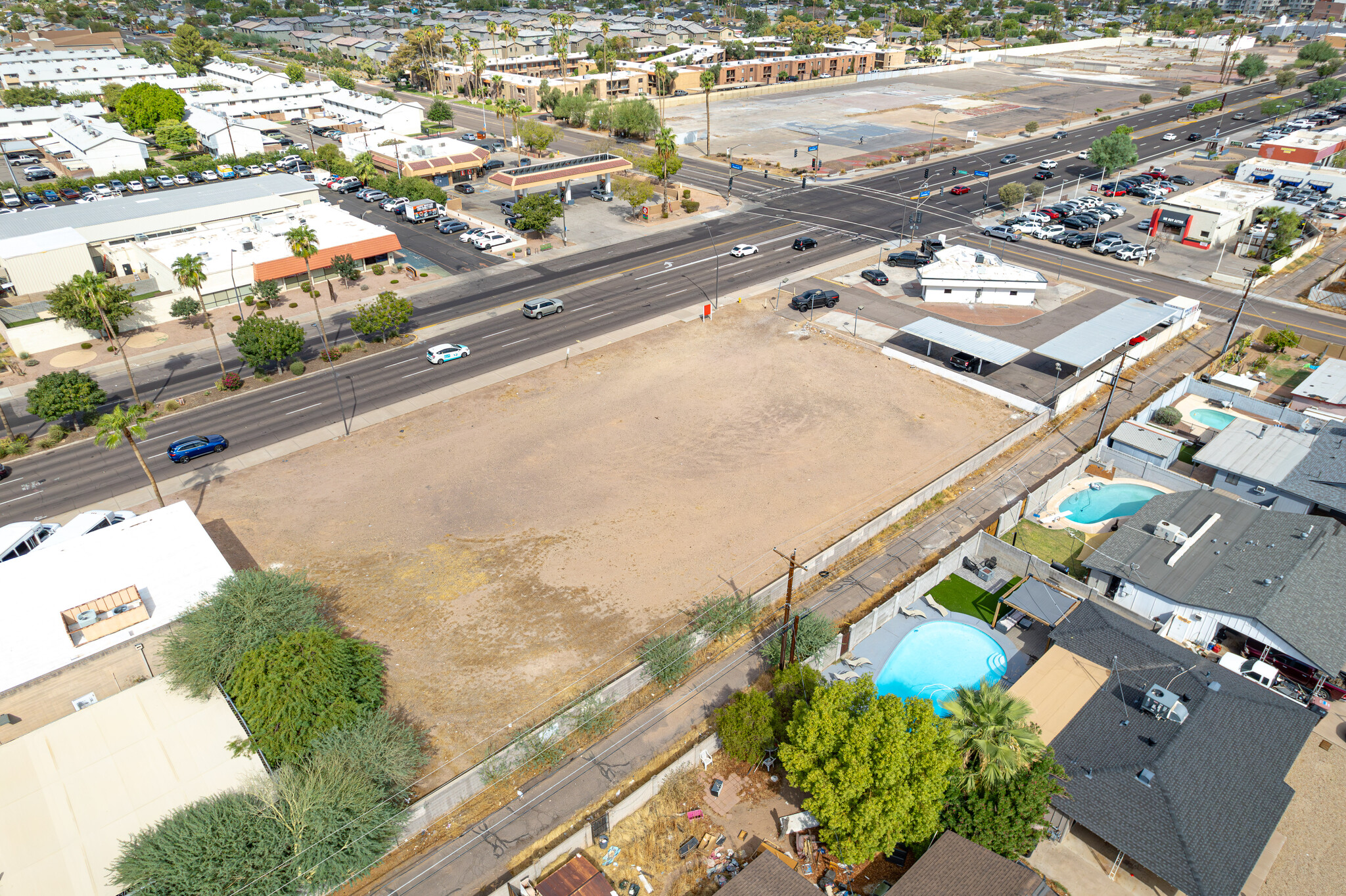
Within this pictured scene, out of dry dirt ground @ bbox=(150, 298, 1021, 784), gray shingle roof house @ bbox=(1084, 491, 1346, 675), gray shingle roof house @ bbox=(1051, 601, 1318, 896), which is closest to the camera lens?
gray shingle roof house @ bbox=(1051, 601, 1318, 896)

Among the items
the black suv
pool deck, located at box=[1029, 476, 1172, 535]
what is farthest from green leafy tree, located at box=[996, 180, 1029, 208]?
pool deck, located at box=[1029, 476, 1172, 535]

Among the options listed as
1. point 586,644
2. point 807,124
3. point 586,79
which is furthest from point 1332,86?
point 586,644

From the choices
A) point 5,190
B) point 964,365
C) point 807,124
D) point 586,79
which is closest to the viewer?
point 964,365

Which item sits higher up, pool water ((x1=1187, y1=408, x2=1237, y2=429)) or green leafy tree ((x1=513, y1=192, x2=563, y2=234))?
green leafy tree ((x1=513, y1=192, x2=563, y2=234))

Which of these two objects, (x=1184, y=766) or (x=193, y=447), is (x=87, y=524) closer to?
(x=193, y=447)

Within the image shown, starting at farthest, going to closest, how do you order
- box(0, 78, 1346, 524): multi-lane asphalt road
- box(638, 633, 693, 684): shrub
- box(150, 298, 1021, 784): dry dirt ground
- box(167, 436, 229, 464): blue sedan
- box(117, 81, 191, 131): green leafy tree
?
box(117, 81, 191, 131): green leafy tree, box(0, 78, 1346, 524): multi-lane asphalt road, box(167, 436, 229, 464): blue sedan, box(150, 298, 1021, 784): dry dirt ground, box(638, 633, 693, 684): shrub

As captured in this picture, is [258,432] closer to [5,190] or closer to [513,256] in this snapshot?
[513,256]

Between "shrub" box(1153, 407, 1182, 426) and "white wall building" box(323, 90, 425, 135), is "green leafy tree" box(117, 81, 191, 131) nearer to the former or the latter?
"white wall building" box(323, 90, 425, 135)
